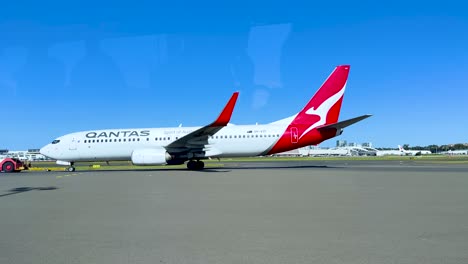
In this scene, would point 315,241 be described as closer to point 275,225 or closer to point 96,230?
point 275,225

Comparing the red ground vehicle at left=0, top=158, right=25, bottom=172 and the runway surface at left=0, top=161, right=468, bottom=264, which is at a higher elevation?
the red ground vehicle at left=0, top=158, right=25, bottom=172

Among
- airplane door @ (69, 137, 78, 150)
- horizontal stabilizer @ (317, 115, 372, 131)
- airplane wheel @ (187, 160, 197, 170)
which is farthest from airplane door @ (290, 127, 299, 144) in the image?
airplane door @ (69, 137, 78, 150)

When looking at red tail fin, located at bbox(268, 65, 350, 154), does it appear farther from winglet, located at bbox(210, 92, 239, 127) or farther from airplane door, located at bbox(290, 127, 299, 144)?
winglet, located at bbox(210, 92, 239, 127)

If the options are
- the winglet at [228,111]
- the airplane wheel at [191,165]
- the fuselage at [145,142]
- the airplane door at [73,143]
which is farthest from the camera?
the airplane door at [73,143]

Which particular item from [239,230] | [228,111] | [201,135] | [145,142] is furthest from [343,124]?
[239,230]

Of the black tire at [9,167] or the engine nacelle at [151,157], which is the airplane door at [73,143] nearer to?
the black tire at [9,167]

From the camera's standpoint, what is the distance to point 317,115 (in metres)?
27.5

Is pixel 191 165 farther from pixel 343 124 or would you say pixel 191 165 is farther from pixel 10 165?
pixel 10 165

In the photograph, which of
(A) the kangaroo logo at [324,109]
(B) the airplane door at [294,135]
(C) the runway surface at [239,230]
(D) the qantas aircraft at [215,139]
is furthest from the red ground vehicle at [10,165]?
(C) the runway surface at [239,230]

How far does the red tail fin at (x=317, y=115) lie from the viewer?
27000mm

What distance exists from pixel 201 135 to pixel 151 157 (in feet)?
12.5

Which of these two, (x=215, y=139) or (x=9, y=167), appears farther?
(x=9, y=167)

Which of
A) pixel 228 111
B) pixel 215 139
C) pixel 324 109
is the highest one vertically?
pixel 324 109

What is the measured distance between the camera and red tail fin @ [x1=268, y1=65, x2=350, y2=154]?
88.6ft
